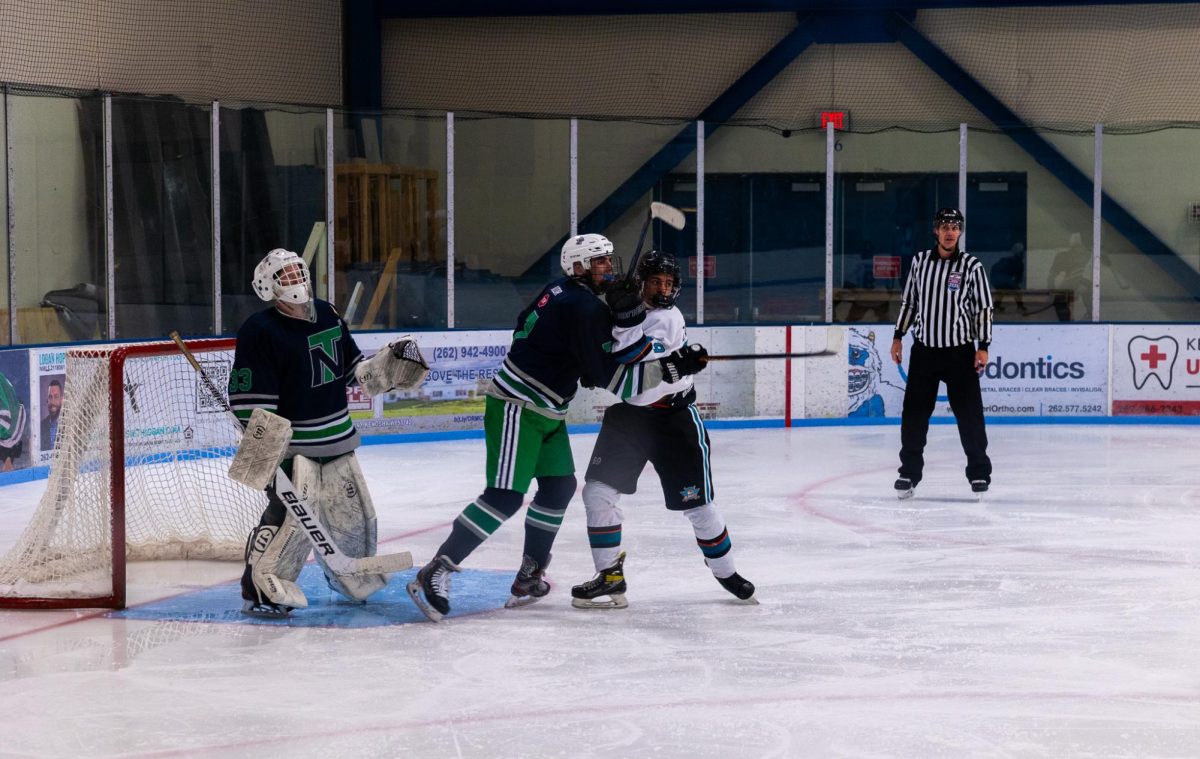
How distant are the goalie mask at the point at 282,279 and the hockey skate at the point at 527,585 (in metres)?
1.02

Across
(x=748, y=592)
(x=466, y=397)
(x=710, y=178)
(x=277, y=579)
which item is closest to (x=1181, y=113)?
(x=710, y=178)

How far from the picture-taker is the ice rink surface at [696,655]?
326 centimetres

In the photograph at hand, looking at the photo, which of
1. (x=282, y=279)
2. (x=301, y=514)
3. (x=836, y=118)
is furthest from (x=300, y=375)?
(x=836, y=118)

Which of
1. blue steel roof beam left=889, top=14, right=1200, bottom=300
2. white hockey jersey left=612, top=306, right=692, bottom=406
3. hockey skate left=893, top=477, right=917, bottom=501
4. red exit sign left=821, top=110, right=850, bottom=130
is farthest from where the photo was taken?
red exit sign left=821, top=110, right=850, bottom=130

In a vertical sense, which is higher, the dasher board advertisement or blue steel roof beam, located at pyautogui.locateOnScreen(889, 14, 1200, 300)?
blue steel roof beam, located at pyautogui.locateOnScreen(889, 14, 1200, 300)

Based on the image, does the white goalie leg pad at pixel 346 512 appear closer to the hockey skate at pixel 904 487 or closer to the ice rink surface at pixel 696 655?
the ice rink surface at pixel 696 655

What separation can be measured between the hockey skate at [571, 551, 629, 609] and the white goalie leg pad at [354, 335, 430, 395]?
78 centimetres

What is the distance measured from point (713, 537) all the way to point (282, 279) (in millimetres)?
1432

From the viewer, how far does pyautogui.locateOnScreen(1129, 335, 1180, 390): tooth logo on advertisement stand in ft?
32.2

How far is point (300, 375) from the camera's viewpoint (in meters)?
4.39

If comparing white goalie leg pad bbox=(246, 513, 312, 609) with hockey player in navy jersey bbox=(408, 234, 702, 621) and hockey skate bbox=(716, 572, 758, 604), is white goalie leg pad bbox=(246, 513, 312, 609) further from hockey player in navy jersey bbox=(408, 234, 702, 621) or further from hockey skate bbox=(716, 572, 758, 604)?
hockey skate bbox=(716, 572, 758, 604)

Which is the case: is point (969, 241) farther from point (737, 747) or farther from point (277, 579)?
point (737, 747)

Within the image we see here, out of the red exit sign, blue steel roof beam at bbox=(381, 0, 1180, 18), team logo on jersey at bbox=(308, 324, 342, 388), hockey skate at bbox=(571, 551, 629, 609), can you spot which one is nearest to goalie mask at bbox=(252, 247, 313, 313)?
team logo on jersey at bbox=(308, 324, 342, 388)

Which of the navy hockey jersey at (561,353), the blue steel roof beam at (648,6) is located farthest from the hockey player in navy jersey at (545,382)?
the blue steel roof beam at (648,6)
